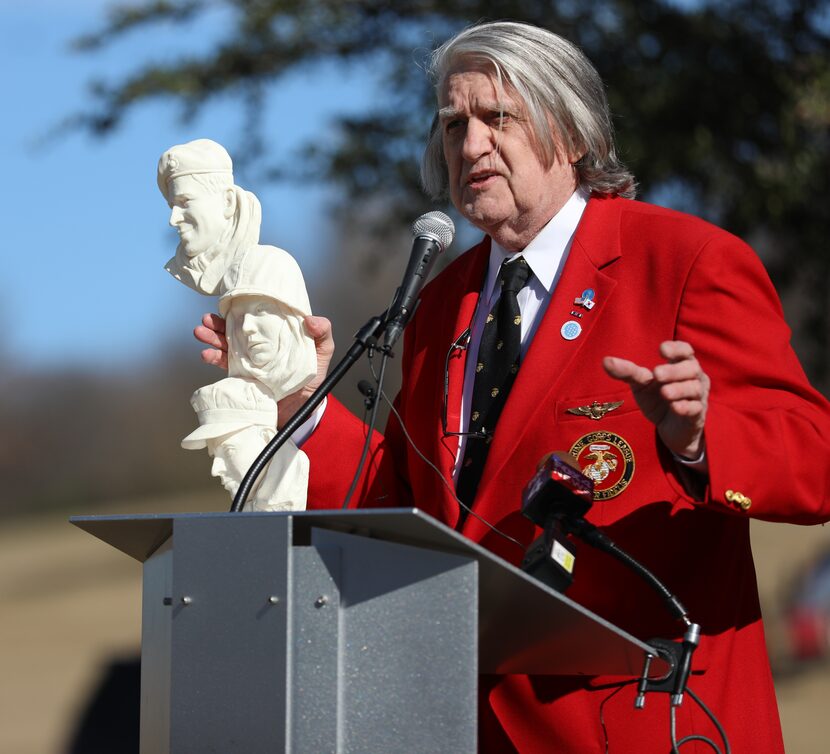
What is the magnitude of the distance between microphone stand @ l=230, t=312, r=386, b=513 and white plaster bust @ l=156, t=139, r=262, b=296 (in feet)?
1.35

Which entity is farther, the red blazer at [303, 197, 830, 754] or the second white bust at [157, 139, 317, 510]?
the second white bust at [157, 139, 317, 510]

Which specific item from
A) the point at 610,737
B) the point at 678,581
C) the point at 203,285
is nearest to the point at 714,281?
the point at 678,581

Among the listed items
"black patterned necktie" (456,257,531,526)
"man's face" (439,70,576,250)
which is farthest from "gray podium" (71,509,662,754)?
"man's face" (439,70,576,250)

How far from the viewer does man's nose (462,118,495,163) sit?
256 centimetres

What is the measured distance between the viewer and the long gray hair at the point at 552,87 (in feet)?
8.45

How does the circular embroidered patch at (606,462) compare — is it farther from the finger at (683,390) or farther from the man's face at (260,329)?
the man's face at (260,329)

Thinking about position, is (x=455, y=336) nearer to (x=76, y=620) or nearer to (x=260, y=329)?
(x=260, y=329)

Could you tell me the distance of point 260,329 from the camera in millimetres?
2465

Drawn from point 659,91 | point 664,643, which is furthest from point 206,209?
point 659,91

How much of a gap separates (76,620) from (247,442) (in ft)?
37.3

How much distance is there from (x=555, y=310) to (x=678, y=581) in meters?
0.53

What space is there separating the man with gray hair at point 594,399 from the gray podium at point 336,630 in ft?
0.64

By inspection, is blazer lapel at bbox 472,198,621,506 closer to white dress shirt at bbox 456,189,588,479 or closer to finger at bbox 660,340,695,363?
white dress shirt at bbox 456,189,588,479

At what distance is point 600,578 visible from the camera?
2.22 m
